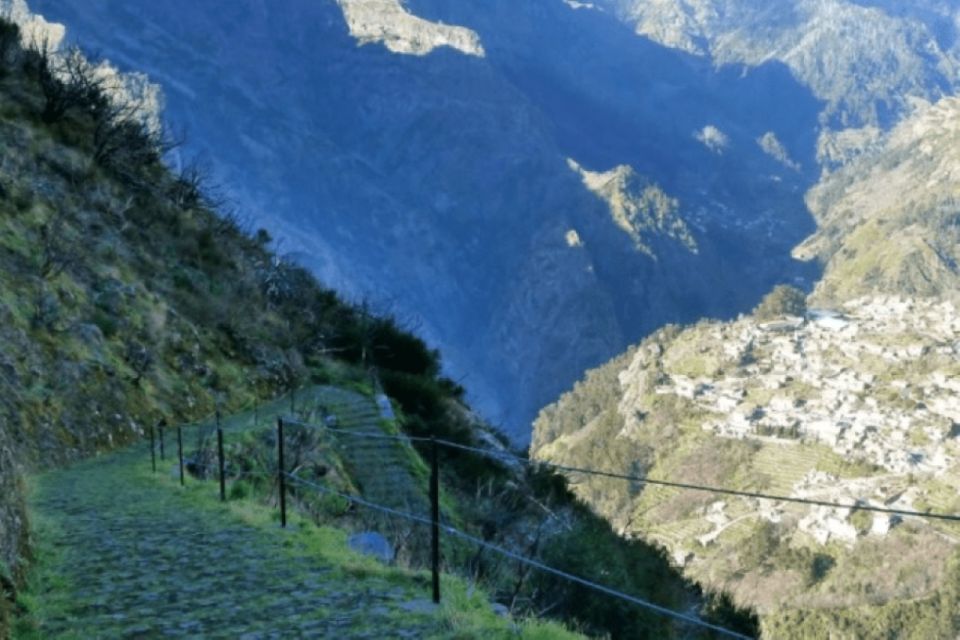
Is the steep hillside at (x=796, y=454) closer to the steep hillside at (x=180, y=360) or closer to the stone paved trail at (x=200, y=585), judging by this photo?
the steep hillside at (x=180, y=360)

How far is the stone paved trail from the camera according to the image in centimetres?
525

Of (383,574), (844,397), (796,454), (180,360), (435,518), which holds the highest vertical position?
(844,397)

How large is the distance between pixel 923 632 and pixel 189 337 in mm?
68068

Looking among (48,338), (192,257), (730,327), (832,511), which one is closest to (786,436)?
(832,511)

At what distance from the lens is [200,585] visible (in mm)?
6234

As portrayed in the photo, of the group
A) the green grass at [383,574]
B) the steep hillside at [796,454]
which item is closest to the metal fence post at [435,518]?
the green grass at [383,574]

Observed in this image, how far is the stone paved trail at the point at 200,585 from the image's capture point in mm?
5254

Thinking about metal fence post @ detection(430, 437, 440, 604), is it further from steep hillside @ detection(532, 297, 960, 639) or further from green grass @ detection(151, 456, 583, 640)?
steep hillside @ detection(532, 297, 960, 639)

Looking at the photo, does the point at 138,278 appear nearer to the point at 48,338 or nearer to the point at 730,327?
the point at 48,338

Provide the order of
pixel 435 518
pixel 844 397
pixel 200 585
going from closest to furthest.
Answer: pixel 435 518, pixel 200 585, pixel 844 397

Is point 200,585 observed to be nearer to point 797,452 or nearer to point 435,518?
point 435,518

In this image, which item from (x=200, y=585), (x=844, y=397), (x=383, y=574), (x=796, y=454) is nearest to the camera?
(x=200, y=585)

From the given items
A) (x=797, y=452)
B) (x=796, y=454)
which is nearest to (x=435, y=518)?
(x=796, y=454)

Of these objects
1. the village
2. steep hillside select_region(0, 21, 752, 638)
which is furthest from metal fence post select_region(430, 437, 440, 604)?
the village
